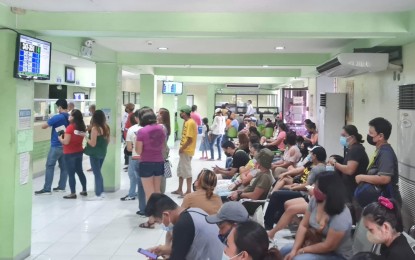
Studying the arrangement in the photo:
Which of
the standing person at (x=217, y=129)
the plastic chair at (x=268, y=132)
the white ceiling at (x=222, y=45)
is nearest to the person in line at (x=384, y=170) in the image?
the white ceiling at (x=222, y=45)

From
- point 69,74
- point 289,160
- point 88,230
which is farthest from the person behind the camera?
point 69,74

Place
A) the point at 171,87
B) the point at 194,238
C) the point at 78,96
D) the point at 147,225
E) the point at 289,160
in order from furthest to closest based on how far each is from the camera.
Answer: the point at 171,87, the point at 78,96, the point at 289,160, the point at 147,225, the point at 194,238

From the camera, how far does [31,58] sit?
4445mm

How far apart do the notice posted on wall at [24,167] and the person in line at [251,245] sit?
304 centimetres

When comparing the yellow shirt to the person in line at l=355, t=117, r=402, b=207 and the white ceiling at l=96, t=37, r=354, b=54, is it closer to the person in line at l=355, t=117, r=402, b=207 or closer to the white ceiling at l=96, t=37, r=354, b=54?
the white ceiling at l=96, t=37, r=354, b=54

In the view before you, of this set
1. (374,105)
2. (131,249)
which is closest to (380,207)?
(131,249)

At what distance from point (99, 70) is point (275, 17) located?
426 centimetres

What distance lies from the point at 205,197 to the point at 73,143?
3949 mm

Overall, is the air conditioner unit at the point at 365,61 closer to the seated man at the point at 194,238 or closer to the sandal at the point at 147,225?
the sandal at the point at 147,225

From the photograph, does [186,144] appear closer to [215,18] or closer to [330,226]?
[215,18]

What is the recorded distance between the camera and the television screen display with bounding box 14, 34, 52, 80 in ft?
14.0

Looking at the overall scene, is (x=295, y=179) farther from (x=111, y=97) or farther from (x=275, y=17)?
(x=111, y=97)

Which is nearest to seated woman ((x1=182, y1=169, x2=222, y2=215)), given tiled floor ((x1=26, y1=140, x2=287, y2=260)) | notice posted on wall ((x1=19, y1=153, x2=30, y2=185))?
tiled floor ((x1=26, y1=140, x2=287, y2=260))

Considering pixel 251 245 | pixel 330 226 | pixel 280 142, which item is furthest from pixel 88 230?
pixel 280 142
